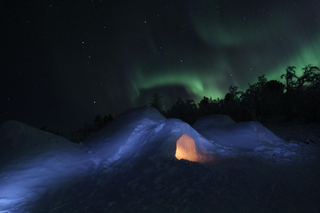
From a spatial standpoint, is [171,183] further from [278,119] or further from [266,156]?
[278,119]

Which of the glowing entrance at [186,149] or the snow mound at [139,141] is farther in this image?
the glowing entrance at [186,149]

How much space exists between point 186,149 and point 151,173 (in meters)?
4.06

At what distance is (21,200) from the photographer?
5695 mm

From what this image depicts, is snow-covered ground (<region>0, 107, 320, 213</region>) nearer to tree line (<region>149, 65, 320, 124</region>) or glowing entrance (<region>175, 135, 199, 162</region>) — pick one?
glowing entrance (<region>175, 135, 199, 162</region>)

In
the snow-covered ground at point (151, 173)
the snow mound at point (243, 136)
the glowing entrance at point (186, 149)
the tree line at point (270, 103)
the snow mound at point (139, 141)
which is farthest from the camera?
the tree line at point (270, 103)

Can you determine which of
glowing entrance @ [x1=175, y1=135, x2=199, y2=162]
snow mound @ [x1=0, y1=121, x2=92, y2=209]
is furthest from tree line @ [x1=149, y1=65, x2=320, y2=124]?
snow mound @ [x1=0, y1=121, x2=92, y2=209]

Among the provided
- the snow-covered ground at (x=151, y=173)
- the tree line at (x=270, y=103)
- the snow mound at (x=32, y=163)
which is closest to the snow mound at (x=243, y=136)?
the snow-covered ground at (x=151, y=173)

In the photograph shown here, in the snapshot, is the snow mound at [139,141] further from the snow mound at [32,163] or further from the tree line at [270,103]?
the tree line at [270,103]

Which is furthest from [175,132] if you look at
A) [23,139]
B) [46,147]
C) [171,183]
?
[23,139]

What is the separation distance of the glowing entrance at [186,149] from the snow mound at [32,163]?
5042 mm

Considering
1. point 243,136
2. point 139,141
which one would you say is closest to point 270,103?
point 243,136

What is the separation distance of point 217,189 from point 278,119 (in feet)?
114

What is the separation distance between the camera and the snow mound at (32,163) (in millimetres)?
6129

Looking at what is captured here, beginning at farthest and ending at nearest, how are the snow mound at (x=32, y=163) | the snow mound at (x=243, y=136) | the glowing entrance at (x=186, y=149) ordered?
1. the snow mound at (x=243, y=136)
2. the glowing entrance at (x=186, y=149)
3. the snow mound at (x=32, y=163)
